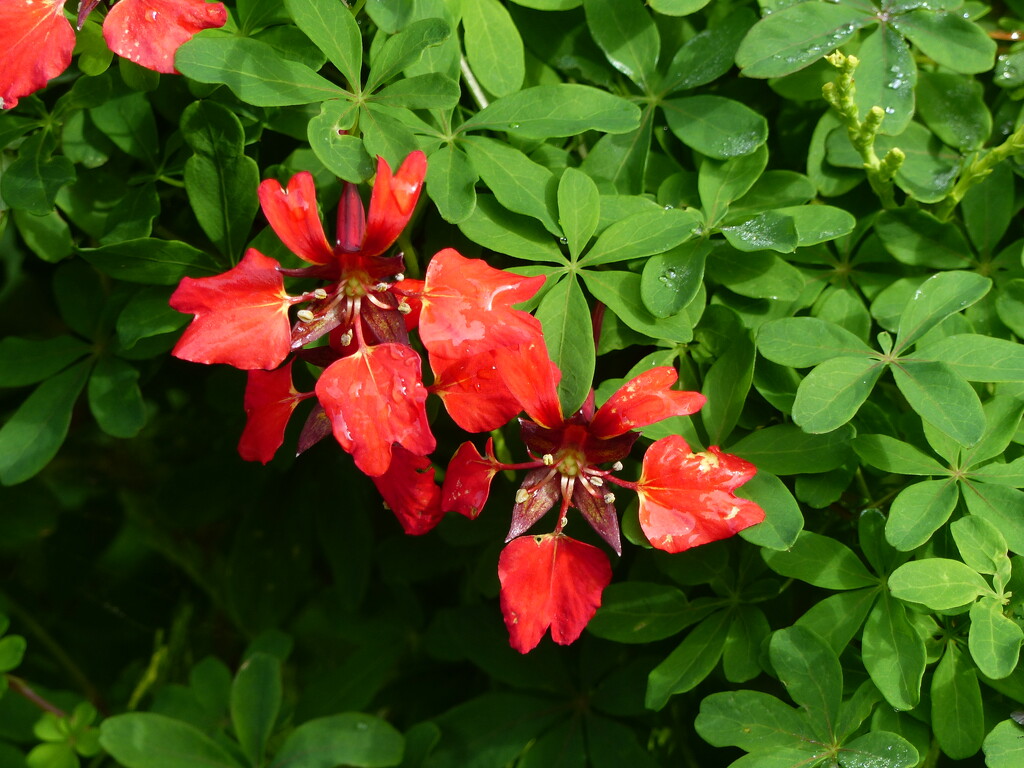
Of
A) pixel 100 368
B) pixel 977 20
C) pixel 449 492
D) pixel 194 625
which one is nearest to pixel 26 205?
pixel 100 368

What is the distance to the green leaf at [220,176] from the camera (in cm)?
91

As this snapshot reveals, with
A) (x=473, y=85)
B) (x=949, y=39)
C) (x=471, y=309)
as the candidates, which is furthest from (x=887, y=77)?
(x=471, y=309)

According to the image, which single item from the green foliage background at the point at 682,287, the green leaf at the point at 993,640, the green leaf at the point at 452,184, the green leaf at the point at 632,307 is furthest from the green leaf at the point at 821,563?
the green leaf at the point at 452,184

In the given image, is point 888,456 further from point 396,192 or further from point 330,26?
point 330,26

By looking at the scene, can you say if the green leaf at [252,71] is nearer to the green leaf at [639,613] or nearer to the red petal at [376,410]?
the red petal at [376,410]

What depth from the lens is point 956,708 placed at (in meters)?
0.86

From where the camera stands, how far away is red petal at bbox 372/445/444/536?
869 millimetres

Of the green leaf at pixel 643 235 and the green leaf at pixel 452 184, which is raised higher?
the green leaf at pixel 452 184

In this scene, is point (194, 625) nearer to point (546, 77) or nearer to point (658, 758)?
point (658, 758)

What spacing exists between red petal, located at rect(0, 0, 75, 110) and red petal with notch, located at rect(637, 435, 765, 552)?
25.9 inches

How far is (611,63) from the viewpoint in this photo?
1013 millimetres

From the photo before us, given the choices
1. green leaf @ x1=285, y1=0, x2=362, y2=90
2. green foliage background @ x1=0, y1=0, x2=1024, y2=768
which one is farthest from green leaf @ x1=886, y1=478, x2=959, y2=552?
green leaf @ x1=285, y1=0, x2=362, y2=90

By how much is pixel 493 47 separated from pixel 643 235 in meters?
0.26

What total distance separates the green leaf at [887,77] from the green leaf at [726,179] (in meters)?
0.12
